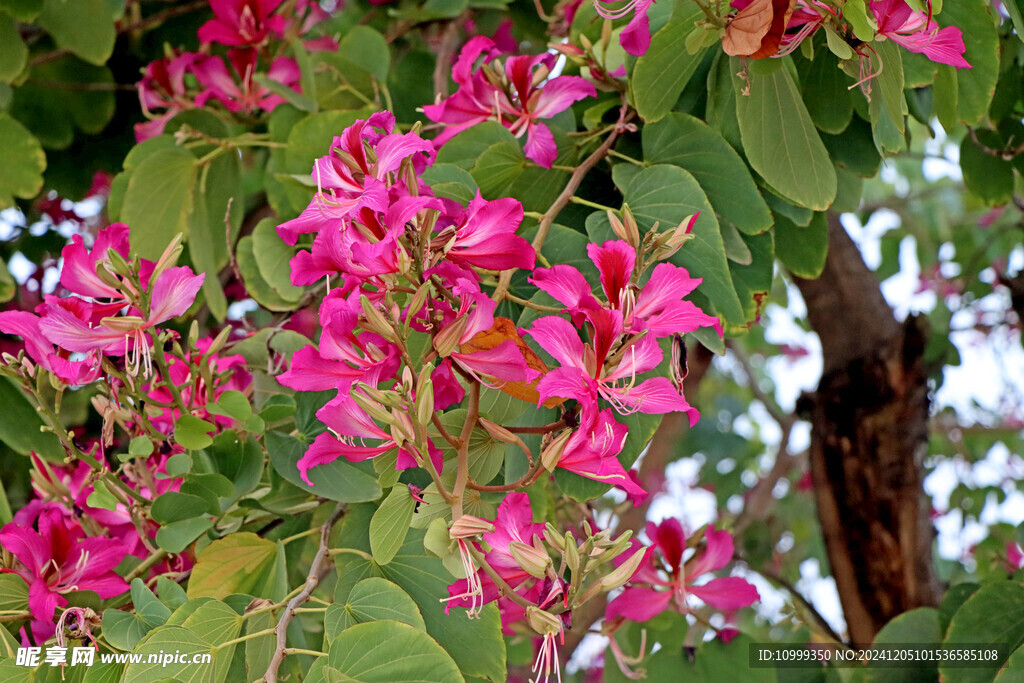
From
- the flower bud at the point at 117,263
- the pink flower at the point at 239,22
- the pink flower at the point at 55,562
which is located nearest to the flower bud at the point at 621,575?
the flower bud at the point at 117,263

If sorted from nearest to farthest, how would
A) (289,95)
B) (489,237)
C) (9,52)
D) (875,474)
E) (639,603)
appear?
(489,237) < (639,603) < (289,95) < (9,52) < (875,474)

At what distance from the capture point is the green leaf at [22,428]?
3.46 feet

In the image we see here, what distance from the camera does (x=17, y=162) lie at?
1.31 m

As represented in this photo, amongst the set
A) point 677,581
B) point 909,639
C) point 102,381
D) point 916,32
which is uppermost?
point 916,32

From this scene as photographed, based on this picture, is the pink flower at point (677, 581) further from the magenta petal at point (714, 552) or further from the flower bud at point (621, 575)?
the flower bud at point (621, 575)

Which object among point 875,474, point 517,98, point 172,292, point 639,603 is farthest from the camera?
point 875,474

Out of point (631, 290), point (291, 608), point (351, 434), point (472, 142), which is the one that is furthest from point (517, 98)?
point (291, 608)

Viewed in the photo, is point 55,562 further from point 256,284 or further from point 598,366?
point 598,366

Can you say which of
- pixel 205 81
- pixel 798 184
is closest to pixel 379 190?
pixel 798 184

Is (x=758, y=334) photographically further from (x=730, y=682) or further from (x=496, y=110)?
(x=496, y=110)

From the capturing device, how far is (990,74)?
3.39 feet

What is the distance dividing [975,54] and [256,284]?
37.6 inches

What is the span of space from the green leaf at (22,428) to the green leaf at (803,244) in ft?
3.25

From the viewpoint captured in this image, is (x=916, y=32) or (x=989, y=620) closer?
(x=916, y=32)
